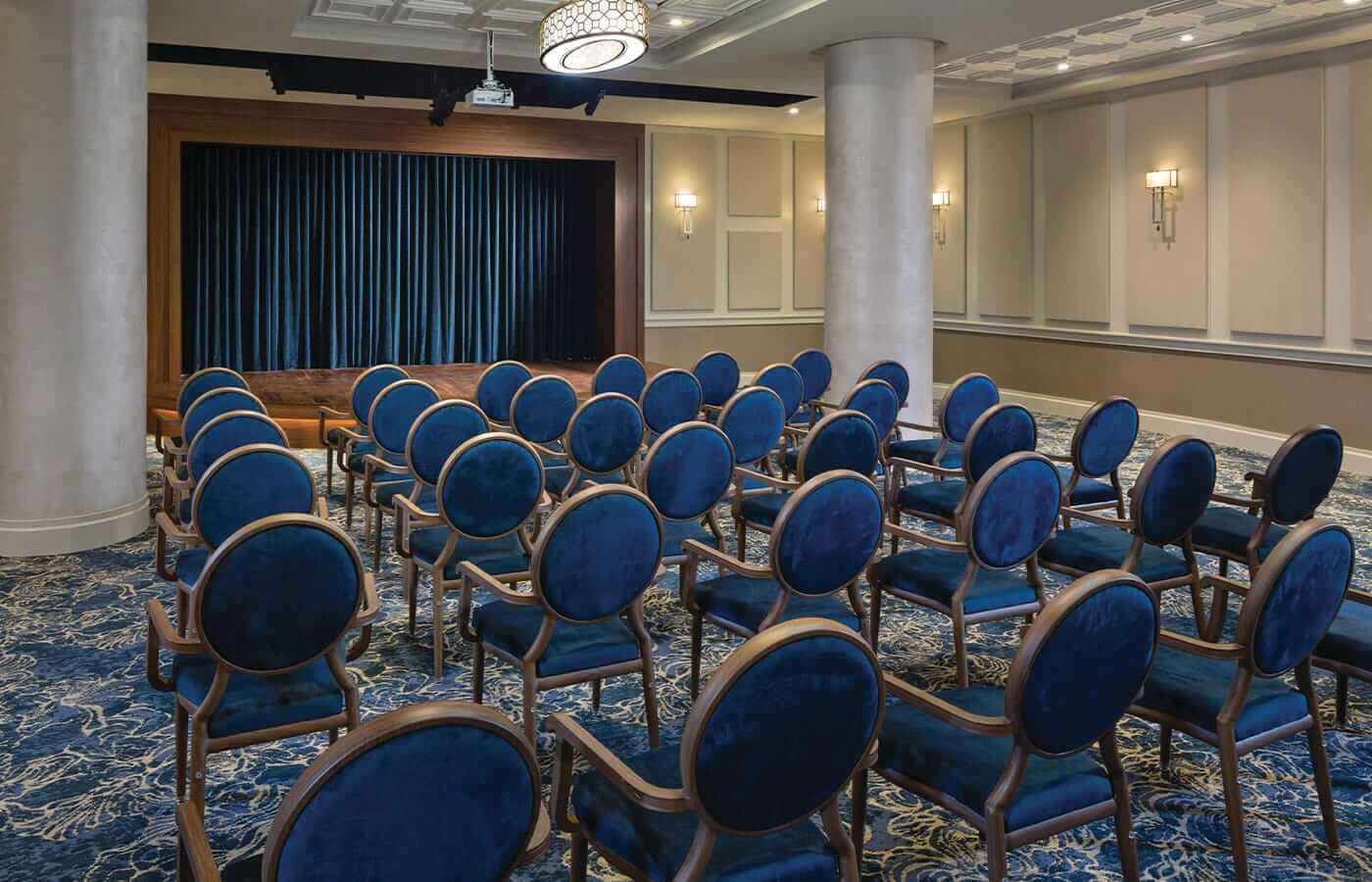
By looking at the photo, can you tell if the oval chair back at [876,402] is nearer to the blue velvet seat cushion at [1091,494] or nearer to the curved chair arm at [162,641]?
the blue velvet seat cushion at [1091,494]

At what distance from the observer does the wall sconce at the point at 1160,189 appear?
10.8 meters

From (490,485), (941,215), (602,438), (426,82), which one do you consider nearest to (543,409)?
(602,438)

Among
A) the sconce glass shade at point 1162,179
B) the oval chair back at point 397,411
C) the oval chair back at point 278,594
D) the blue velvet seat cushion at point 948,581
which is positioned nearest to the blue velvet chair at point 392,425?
the oval chair back at point 397,411

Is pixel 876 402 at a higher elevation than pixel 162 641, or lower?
higher

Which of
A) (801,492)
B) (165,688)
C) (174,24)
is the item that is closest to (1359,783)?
(801,492)

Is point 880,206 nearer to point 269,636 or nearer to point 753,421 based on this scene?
point 753,421

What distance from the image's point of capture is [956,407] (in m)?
6.85

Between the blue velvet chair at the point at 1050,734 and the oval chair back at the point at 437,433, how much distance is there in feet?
10.2

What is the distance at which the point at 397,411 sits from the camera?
248 inches

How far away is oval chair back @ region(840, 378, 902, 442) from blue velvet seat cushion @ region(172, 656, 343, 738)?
13.2 feet

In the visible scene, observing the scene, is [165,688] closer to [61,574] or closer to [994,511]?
[994,511]

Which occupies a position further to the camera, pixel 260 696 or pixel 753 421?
pixel 753 421

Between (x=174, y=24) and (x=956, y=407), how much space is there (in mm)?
6433

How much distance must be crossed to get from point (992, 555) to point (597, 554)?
143 centimetres
